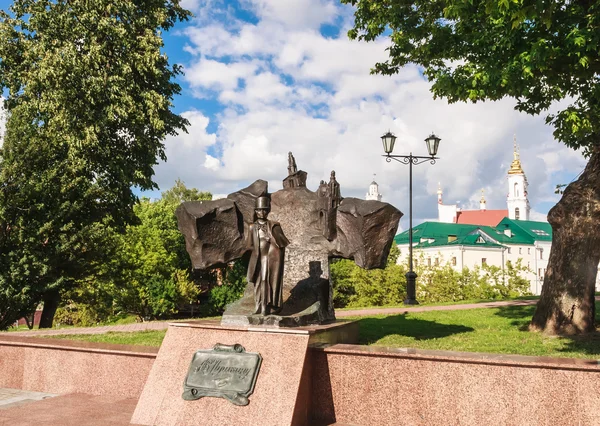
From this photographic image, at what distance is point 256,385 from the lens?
19.5 feet

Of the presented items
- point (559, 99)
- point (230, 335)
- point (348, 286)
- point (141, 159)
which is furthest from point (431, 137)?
point (348, 286)

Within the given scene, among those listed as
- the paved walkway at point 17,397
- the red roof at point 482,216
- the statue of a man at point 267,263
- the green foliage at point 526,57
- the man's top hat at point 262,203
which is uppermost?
the red roof at point 482,216

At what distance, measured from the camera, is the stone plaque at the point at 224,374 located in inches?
234

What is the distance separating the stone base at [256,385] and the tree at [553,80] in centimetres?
452

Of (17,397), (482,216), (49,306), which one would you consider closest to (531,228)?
(482,216)

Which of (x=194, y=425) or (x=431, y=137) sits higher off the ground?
(x=431, y=137)

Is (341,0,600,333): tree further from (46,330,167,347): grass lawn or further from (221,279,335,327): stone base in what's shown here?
(46,330,167,347): grass lawn

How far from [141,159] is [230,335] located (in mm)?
14137

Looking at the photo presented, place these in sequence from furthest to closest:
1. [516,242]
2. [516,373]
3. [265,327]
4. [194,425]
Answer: [516,242] < [265,327] < [194,425] < [516,373]

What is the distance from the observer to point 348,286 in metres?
40.7

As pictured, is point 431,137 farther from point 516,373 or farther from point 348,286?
point 348,286

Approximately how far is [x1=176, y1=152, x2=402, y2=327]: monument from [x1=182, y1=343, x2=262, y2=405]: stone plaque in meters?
0.73

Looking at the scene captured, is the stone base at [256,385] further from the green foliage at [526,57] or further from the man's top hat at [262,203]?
the green foliage at [526,57]

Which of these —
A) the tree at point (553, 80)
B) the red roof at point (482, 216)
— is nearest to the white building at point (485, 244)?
the red roof at point (482, 216)
